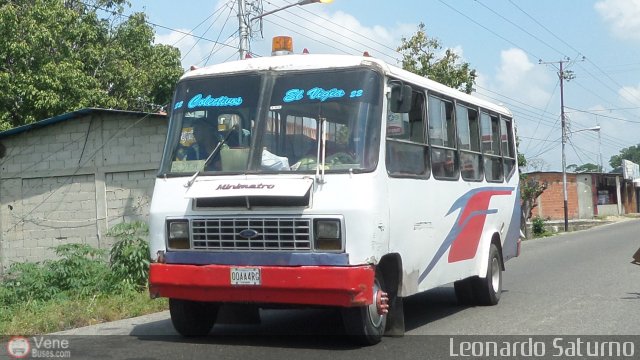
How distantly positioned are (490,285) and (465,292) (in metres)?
0.36

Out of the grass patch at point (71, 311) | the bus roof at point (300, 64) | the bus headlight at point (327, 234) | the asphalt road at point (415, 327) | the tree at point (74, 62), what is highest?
the tree at point (74, 62)

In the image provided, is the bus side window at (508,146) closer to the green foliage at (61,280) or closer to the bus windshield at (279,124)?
the bus windshield at (279,124)

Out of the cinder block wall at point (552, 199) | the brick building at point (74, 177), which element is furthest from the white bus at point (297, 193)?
the cinder block wall at point (552, 199)

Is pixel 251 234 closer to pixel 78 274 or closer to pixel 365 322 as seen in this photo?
pixel 365 322

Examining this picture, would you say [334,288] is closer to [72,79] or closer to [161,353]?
[161,353]

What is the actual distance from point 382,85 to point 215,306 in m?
2.96

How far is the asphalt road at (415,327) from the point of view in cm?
778

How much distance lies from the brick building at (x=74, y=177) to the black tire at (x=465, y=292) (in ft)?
22.1

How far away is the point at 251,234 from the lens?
25.0ft

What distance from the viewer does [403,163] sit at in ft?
27.7

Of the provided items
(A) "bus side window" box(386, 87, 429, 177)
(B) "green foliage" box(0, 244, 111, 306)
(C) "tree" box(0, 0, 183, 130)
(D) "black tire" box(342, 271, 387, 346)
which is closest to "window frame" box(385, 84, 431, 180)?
(A) "bus side window" box(386, 87, 429, 177)

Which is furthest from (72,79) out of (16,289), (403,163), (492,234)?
(403,163)

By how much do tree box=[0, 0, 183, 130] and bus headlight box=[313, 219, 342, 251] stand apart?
15771 millimetres

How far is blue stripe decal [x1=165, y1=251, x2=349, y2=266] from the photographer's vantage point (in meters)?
7.38
